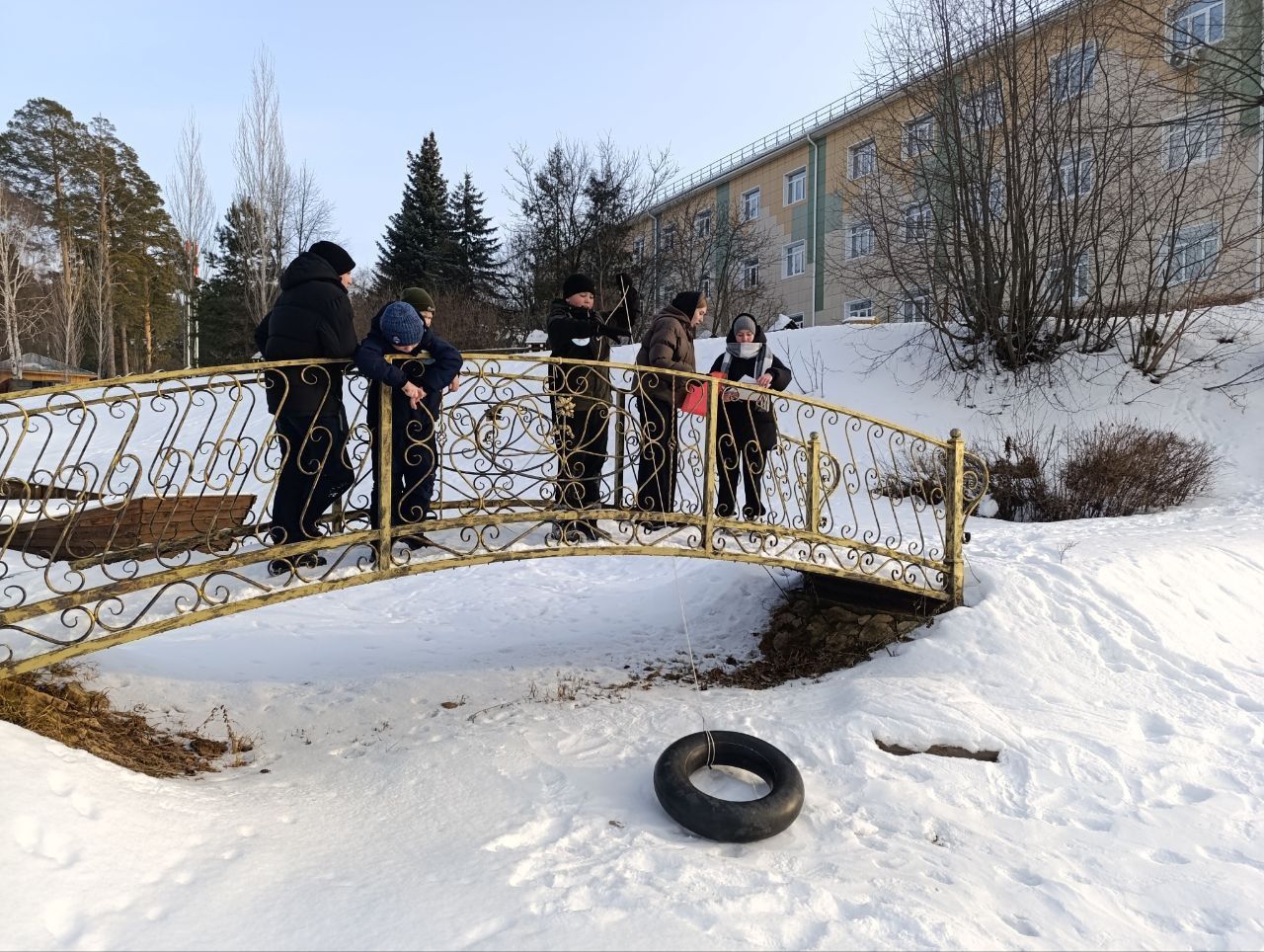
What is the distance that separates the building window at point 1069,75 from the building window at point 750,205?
52.4ft

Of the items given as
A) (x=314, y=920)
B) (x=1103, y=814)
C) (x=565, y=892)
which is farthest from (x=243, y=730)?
(x=1103, y=814)

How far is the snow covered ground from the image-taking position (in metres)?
2.57

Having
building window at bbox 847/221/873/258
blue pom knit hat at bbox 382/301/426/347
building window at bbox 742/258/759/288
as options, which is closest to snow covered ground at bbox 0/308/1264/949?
blue pom knit hat at bbox 382/301/426/347

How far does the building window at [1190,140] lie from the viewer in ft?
36.6

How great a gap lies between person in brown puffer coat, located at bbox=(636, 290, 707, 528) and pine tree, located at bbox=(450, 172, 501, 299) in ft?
77.5

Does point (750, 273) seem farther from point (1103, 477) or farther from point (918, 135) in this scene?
point (1103, 477)

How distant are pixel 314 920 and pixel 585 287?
4165 millimetres

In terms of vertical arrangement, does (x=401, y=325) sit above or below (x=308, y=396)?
above

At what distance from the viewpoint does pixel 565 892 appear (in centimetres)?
270

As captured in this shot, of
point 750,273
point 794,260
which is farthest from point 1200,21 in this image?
point 750,273

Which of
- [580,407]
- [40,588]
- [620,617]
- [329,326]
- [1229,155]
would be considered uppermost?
[1229,155]

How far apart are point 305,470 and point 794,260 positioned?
24626mm

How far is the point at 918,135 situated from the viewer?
44.7 feet

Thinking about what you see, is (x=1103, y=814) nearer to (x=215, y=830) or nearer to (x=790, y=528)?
(x=790, y=528)
